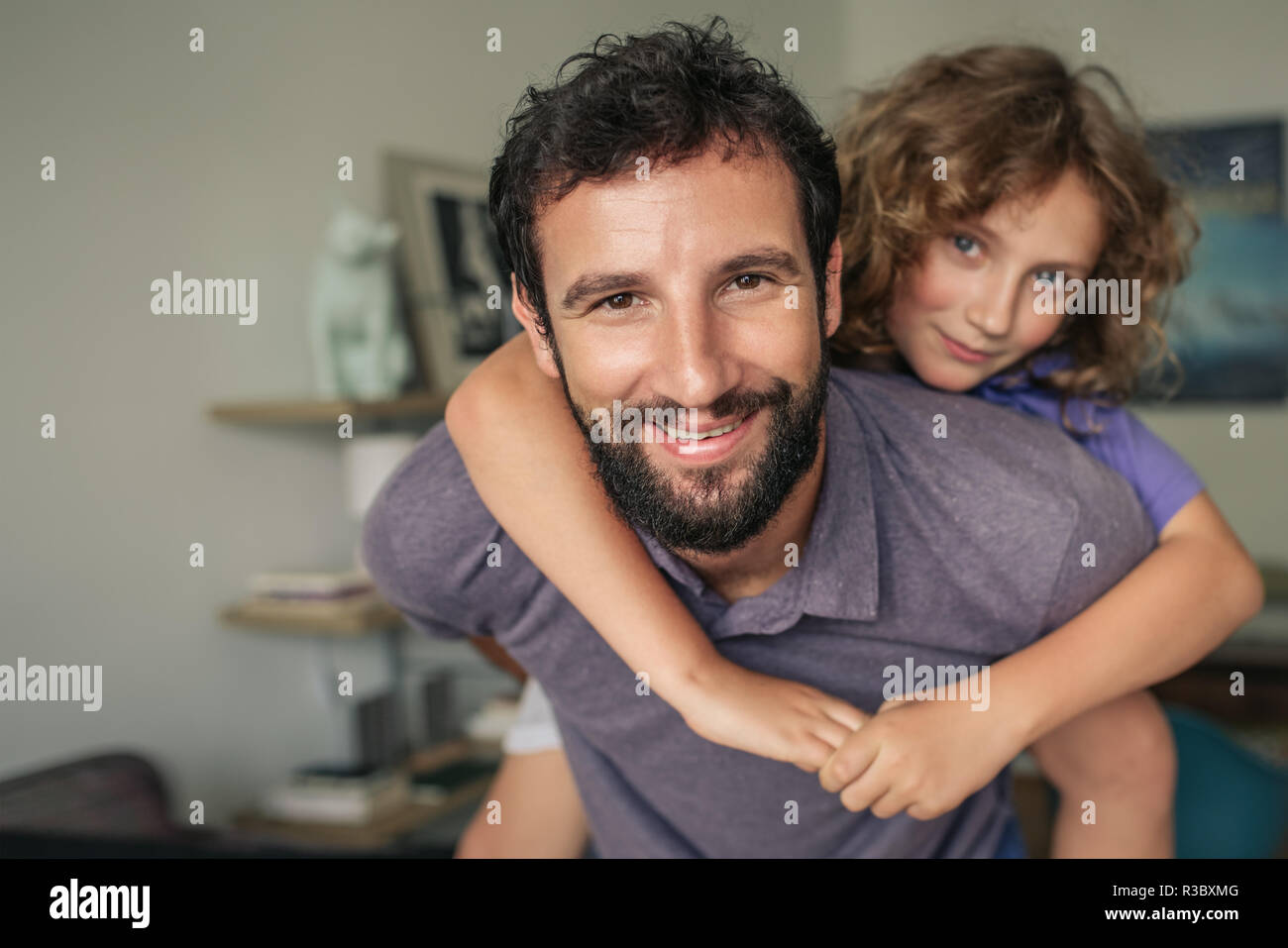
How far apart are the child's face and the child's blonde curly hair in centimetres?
2

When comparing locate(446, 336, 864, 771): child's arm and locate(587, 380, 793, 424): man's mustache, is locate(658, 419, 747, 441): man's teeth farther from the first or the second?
locate(446, 336, 864, 771): child's arm

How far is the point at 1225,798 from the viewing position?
179 cm

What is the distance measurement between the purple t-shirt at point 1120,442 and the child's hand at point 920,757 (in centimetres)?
32

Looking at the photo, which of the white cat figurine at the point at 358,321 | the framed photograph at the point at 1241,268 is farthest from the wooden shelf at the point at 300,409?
the framed photograph at the point at 1241,268

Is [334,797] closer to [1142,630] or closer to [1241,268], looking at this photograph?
[1142,630]

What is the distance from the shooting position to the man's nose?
2.55 ft

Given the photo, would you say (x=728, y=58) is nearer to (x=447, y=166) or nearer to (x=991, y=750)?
(x=991, y=750)

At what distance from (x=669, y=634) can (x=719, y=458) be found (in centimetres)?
14

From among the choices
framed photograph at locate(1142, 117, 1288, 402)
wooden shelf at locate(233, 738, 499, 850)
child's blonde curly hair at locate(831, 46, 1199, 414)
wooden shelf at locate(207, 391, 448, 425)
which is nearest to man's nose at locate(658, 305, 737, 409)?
child's blonde curly hair at locate(831, 46, 1199, 414)

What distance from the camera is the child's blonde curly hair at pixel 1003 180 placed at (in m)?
1.14

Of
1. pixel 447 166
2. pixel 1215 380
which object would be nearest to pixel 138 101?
pixel 447 166

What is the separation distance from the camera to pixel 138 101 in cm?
196

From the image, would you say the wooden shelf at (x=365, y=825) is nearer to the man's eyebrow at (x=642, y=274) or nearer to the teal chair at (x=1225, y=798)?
the teal chair at (x=1225, y=798)
